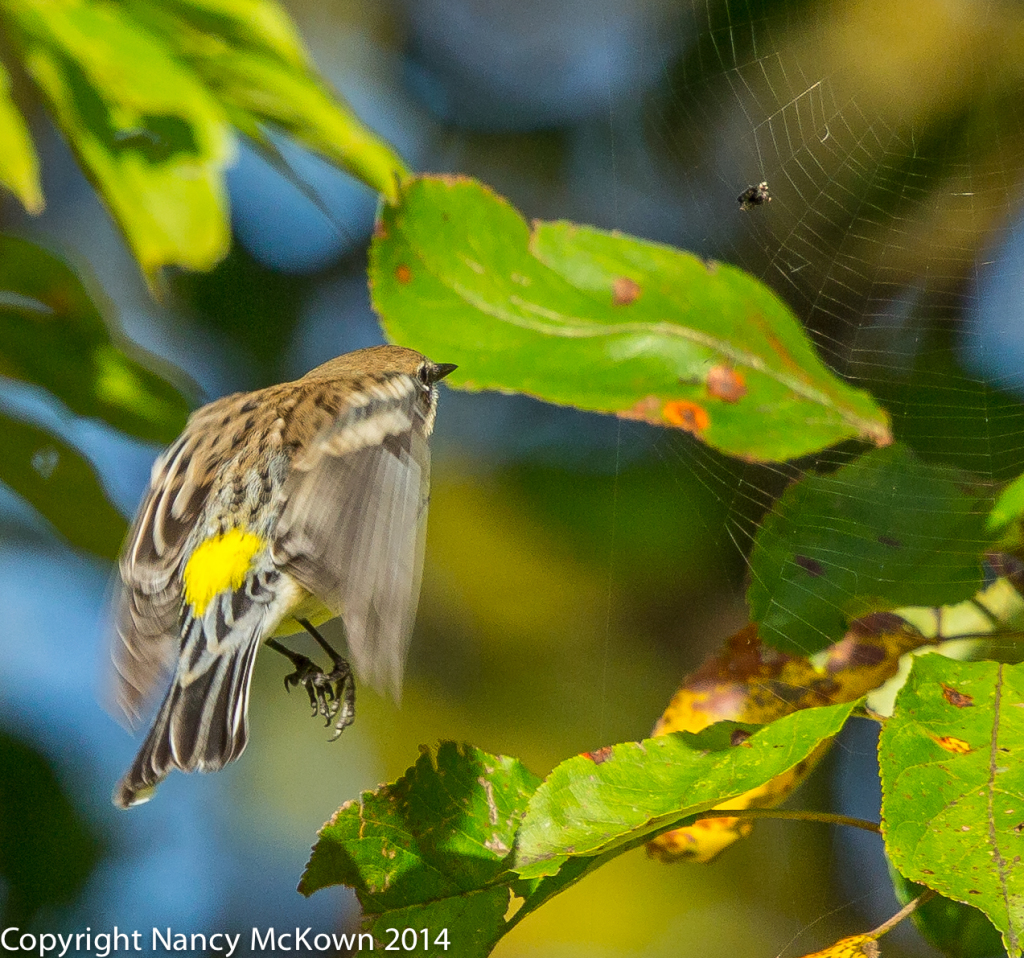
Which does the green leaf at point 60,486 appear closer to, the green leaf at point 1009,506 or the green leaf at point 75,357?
the green leaf at point 75,357

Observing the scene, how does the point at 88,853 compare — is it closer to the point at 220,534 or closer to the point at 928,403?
the point at 220,534

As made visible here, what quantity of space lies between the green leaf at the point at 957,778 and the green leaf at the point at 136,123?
76 cm

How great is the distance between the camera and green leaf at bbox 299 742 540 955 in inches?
31.2

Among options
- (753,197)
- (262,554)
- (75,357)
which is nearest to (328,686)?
(262,554)

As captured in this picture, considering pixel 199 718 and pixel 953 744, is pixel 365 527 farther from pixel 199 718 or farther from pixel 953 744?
pixel 953 744

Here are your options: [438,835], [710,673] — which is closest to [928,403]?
[710,673]

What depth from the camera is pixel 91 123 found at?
935 mm

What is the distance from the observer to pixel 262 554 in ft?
3.37

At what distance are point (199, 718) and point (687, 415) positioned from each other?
21.2 inches

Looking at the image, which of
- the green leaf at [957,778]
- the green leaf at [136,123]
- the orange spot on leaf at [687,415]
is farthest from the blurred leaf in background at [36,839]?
the green leaf at [957,778]

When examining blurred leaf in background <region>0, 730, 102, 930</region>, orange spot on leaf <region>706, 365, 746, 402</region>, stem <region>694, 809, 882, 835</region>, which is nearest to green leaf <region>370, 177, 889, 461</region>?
orange spot on leaf <region>706, 365, 746, 402</region>

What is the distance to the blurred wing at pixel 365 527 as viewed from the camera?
73 cm

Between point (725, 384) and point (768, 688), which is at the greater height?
point (725, 384)

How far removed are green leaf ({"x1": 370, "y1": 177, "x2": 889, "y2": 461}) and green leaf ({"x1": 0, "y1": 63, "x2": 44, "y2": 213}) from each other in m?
0.35
